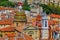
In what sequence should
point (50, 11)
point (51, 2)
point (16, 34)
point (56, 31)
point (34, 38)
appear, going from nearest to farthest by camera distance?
point (16, 34)
point (34, 38)
point (56, 31)
point (50, 11)
point (51, 2)

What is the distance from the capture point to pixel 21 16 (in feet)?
127

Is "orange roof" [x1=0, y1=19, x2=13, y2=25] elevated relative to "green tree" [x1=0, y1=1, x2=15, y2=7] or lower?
elevated

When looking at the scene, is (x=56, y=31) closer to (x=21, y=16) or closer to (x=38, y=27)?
(x=38, y=27)

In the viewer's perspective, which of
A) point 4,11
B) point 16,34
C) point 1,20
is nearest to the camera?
point 16,34

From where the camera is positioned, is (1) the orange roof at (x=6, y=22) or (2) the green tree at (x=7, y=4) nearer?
(1) the orange roof at (x=6, y=22)

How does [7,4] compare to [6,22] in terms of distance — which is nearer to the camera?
[6,22]

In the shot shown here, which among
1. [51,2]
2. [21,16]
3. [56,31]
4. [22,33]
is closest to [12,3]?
[51,2]

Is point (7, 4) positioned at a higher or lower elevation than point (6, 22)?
lower

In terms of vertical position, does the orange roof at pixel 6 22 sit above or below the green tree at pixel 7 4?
above

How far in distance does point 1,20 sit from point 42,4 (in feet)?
55.0

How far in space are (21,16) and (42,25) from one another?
9151 millimetres

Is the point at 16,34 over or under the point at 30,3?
over

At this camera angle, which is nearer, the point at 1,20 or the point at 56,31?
the point at 56,31

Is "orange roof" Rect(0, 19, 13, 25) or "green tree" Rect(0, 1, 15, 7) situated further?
"green tree" Rect(0, 1, 15, 7)
